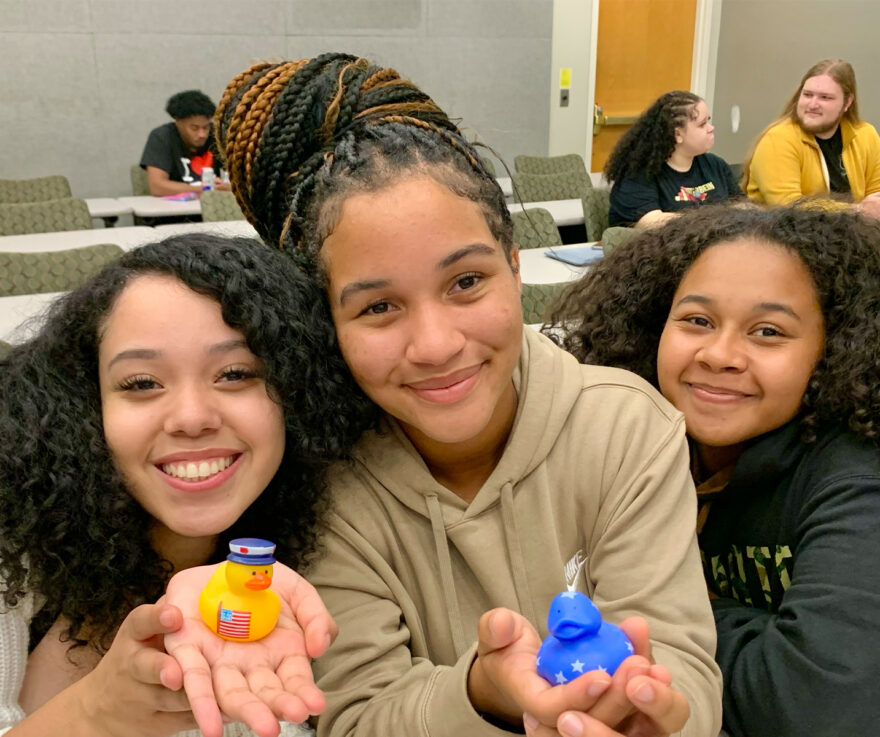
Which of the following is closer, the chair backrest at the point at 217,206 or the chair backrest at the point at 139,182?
the chair backrest at the point at 217,206

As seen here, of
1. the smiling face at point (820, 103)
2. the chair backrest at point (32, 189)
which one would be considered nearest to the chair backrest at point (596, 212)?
the smiling face at point (820, 103)

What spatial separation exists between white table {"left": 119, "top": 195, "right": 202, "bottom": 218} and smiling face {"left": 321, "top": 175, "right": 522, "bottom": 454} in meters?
4.26

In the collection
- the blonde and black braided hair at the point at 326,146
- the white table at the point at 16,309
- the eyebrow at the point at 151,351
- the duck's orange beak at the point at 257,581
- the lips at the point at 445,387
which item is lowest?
the white table at the point at 16,309

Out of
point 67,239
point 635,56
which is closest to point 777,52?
point 635,56

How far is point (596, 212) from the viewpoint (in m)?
4.90

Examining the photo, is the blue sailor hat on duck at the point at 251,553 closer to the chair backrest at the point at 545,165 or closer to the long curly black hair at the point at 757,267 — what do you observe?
the long curly black hair at the point at 757,267

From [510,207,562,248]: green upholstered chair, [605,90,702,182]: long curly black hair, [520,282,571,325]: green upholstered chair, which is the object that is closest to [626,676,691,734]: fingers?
[520,282,571,325]: green upholstered chair

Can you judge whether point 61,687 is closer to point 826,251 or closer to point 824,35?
point 826,251

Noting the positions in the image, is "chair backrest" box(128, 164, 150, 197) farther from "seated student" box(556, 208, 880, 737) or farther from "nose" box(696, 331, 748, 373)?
"nose" box(696, 331, 748, 373)

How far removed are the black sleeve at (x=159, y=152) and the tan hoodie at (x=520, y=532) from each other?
5.13m

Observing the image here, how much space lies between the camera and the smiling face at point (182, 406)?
1.02 m

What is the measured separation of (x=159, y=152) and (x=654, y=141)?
3.39 meters

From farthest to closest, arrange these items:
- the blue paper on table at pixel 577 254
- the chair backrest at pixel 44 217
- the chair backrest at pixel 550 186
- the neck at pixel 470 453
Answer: the chair backrest at pixel 550 186 < the chair backrest at pixel 44 217 < the blue paper on table at pixel 577 254 < the neck at pixel 470 453

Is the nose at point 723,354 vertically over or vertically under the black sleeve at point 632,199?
over
